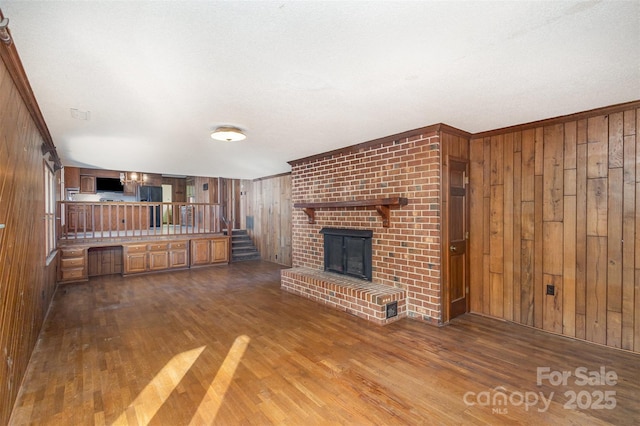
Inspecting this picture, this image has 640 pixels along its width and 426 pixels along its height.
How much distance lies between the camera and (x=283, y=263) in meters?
7.46

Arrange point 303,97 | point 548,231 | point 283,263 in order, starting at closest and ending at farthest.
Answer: point 303,97
point 548,231
point 283,263

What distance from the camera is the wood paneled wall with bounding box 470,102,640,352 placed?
2803 mm

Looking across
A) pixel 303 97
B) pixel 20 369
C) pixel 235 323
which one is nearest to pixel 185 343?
pixel 235 323

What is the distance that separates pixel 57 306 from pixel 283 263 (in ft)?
14.1

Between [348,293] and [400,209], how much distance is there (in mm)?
1294

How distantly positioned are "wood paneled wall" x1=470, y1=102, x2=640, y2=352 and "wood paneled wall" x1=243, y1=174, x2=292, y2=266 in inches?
173

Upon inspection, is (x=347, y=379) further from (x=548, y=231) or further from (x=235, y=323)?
(x=548, y=231)

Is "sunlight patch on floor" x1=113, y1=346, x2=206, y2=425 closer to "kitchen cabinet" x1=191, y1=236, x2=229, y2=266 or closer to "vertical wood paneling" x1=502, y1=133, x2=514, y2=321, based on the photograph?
"vertical wood paneling" x1=502, y1=133, x2=514, y2=321

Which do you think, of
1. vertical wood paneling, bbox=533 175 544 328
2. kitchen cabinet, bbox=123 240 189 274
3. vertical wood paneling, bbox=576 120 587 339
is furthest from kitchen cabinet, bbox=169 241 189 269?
vertical wood paneling, bbox=576 120 587 339

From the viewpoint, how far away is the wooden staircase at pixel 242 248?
812 cm

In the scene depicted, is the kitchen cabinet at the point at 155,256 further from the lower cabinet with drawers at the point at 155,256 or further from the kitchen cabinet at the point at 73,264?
the kitchen cabinet at the point at 73,264

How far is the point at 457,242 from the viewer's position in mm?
3705

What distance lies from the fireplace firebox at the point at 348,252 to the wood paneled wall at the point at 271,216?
2.49 m

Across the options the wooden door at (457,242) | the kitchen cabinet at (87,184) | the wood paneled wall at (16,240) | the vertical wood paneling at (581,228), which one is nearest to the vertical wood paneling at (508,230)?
the wooden door at (457,242)
